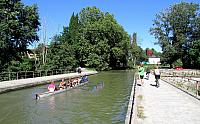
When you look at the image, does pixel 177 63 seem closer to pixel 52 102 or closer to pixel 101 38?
pixel 101 38

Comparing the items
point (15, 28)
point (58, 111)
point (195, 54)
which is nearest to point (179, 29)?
point (195, 54)

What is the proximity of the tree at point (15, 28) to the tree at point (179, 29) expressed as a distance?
155ft

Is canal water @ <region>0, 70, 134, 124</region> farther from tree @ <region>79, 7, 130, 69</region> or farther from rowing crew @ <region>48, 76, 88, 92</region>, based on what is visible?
tree @ <region>79, 7, 130, 69</region>

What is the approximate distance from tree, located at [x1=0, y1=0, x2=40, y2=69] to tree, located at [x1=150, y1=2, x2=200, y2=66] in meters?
47.2

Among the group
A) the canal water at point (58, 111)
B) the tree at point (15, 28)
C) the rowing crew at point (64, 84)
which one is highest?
the tree at point (15, 28)

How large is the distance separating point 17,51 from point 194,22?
53745 millimetres

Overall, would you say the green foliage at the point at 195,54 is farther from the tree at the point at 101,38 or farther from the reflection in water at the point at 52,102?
the reflection in water at the point at 52,102

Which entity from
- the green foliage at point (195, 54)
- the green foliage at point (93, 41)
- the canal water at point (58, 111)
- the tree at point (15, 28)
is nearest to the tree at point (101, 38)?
the green foliage at point (93, 41)

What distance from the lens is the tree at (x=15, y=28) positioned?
4281 cm

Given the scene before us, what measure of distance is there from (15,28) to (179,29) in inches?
2079

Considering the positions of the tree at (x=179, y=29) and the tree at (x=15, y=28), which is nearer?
the tree at (x=15, y=28)

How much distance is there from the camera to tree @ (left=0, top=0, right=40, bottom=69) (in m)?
42.8

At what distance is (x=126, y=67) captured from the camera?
334ft

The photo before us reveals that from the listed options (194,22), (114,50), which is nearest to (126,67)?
(114,50)
